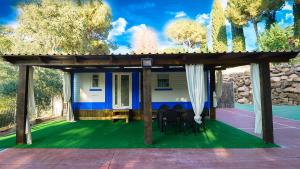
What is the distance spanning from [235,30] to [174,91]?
637 inches

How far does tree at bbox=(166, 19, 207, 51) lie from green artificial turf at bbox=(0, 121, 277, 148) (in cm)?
3047

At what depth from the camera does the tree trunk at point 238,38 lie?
2433cm

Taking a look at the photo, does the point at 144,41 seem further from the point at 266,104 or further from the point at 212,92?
the point at 266,104

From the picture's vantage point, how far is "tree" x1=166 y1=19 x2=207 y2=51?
37812mm

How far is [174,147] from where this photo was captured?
6.39 m

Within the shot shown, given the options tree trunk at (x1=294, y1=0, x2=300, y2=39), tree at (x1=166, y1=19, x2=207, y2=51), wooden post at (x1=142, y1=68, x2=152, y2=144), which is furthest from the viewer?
tree at (x1=166, y1=19, x2=207, y2=51)

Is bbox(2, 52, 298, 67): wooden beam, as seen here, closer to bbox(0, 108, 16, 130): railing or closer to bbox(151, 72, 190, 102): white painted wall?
bbox(0, 108, 16, 130): railing

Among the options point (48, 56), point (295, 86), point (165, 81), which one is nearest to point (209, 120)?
point (165, 81)

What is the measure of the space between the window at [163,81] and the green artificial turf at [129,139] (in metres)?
3.42

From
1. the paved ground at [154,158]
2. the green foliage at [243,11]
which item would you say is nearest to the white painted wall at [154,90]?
the paved ground at [154,158]

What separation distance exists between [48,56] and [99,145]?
290 cm

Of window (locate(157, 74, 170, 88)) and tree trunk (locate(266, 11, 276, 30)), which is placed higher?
tree trunk (locate(266, 11, 276, 30))

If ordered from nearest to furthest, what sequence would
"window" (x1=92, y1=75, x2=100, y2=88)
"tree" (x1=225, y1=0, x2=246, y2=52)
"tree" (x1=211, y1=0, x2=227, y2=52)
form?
1. "window" (x1=92, y1=75, x2=100, y2=88)
2. "tree" (x1=225, y1=0, x2=246, y2=52)
3. "tree" (x1=211, y1=0, x2=227, y2=52)

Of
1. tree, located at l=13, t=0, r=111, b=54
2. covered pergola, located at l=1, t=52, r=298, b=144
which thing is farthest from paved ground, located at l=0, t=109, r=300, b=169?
tree, located at l=13, t=0, r=111, b=54
